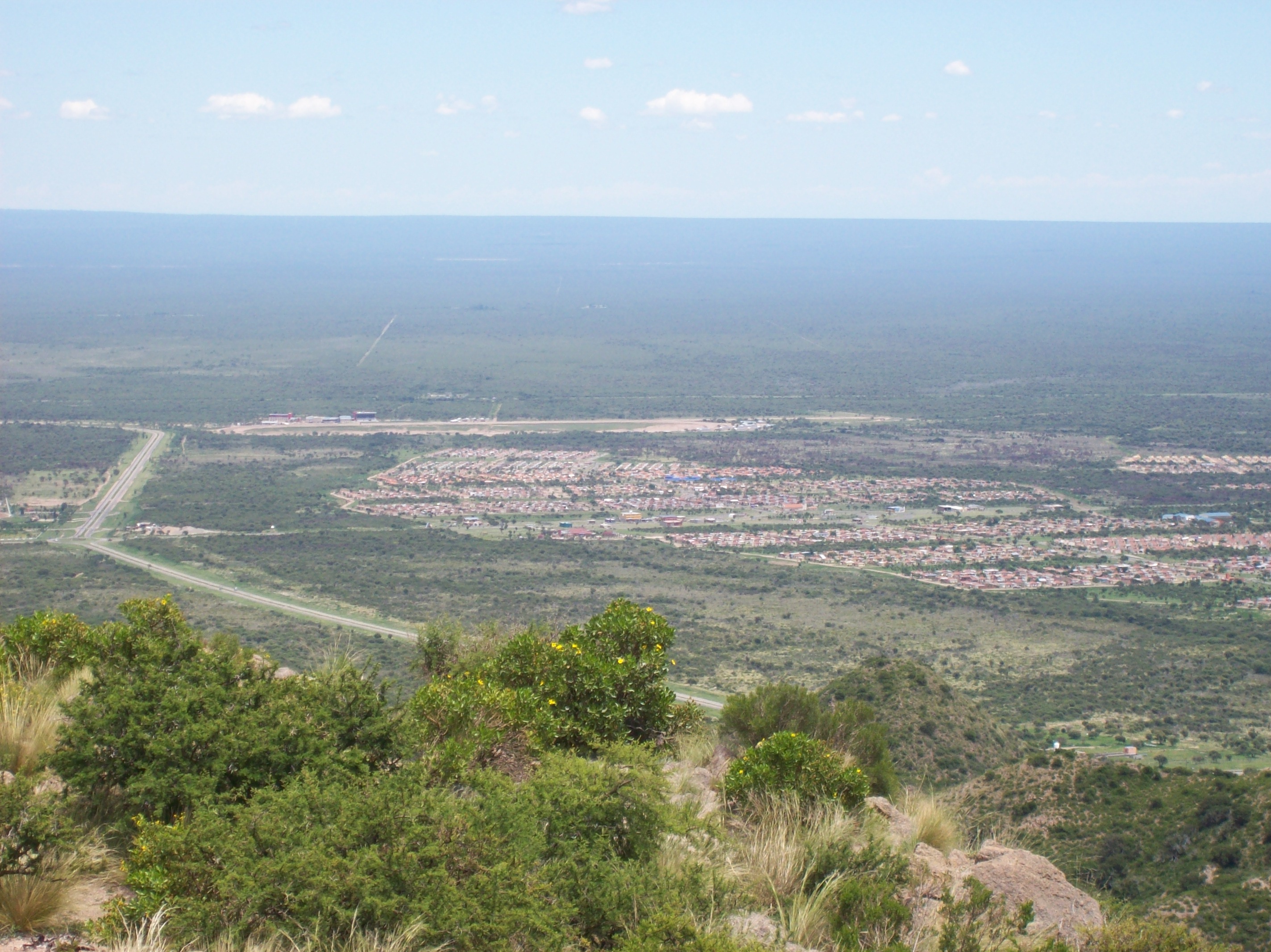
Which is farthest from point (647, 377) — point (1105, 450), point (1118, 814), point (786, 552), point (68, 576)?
point (1118, 814)

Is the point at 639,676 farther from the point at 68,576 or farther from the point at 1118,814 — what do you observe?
the point at 68,576

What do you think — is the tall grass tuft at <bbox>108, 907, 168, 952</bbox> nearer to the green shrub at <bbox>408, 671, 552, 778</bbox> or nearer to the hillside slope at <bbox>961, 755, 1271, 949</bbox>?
the green shrub at <bbox>408, 671, 552, 778</bbox>

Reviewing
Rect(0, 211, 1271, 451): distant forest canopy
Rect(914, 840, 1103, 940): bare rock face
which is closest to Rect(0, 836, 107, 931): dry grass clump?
Rect(914, 840, 1103, 940): bare rock face

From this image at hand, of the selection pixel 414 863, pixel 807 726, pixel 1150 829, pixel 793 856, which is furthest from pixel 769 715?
pixel 1150 829

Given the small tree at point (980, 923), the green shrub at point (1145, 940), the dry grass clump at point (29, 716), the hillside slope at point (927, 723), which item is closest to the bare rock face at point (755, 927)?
the small tree at point (980, 923)

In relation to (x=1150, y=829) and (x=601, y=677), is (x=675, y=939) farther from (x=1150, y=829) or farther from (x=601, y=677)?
(x=1150, y=829)

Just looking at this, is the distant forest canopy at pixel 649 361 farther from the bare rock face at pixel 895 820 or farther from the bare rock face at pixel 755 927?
the bare rock face at pixel 755 927
